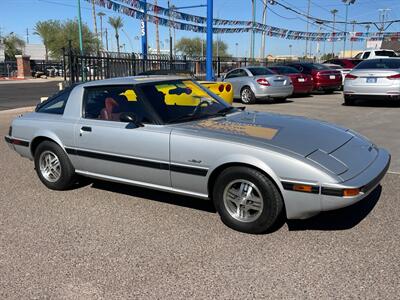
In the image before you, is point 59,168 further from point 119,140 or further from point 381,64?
point 381,64

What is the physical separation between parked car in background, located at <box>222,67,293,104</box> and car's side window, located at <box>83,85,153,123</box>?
1022cm

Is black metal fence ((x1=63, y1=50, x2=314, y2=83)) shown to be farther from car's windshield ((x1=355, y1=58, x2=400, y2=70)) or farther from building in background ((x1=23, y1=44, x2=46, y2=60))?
building in background ((x1=23, y1=44, x2=46, y2=60))

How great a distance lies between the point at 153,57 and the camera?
17422 mm

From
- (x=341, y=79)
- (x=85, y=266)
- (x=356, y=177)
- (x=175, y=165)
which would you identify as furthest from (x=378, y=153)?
(x=341, y=79)

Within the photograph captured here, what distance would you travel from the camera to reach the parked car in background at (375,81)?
39.9ft

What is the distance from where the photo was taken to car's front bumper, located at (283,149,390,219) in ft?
11.3

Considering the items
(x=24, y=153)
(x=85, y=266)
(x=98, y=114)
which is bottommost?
(x=85, y=266)

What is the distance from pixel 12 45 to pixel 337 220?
82016 millimetres

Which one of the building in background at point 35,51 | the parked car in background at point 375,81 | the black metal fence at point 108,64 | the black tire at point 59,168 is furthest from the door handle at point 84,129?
the building in background at point 35,51

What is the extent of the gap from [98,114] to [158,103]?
79 centimetres

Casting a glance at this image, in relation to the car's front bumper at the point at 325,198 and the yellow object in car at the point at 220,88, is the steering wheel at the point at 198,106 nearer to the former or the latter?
the car's front bumper at the point at 325,198

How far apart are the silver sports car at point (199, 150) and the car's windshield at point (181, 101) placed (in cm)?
1

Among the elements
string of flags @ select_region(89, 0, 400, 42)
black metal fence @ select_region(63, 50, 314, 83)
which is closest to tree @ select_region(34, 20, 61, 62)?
string of flags @ select_region(89, 0, 400, 42)

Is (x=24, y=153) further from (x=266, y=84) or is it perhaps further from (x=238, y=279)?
(x=266, y=84)
